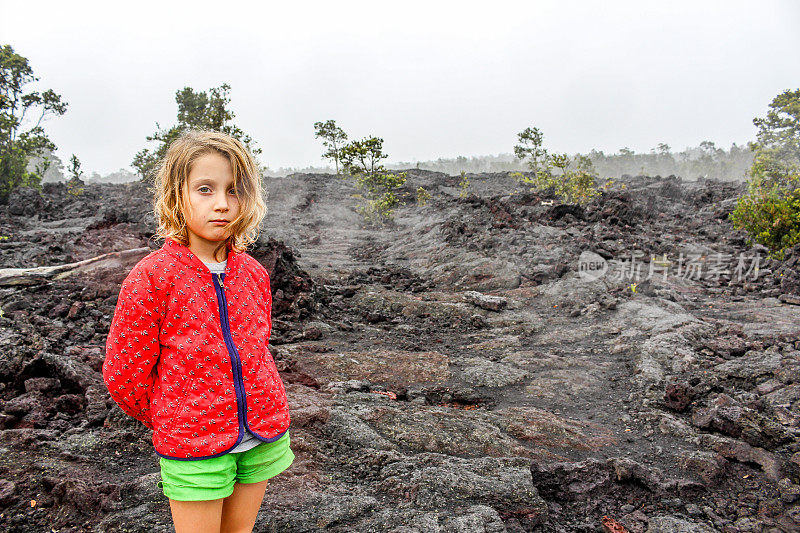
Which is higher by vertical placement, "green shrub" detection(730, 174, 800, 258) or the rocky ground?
"green shrub" detection(730, 174, 800, 258)

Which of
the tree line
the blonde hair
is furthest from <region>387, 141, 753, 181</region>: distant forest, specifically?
the blonde hair

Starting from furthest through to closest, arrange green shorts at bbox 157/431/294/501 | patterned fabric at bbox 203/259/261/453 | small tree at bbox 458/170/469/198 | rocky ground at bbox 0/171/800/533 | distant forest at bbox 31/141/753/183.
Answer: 1. distant forest at bbox 31/141/753/183
2. small tree at bbox 458/170/469/198
3. rocky ground at bbox 0/171/800/533
4. patterned fabric at bbox 203/259/261/453
5. green shorts at bbox 157/431/294/501

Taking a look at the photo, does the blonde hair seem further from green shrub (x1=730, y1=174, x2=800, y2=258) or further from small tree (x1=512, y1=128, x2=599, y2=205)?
small tree (x1=512, y1=128, x2=599, y2=205)

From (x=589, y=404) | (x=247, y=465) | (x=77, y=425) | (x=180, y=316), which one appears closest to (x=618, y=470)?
(x=589, y=404)

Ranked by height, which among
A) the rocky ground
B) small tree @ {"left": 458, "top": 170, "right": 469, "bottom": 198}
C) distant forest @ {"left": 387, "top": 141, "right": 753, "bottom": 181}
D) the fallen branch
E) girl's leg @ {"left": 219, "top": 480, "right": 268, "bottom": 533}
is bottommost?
the rocky ground

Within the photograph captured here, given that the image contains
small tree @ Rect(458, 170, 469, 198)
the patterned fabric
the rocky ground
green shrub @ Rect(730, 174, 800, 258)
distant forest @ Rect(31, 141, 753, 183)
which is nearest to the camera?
the patterned fabric

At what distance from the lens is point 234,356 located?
5.31 feet

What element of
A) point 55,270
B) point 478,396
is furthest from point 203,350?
point 55,270

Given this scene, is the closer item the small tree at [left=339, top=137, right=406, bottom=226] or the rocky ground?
the rocky ground

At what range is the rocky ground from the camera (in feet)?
9.80

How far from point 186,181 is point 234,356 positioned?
0.65m

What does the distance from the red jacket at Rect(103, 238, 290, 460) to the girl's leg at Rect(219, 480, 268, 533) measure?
22 centimetres

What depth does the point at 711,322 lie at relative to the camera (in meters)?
6.73

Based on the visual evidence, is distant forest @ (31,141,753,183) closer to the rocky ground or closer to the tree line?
the tree line
